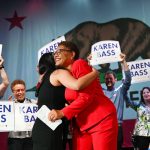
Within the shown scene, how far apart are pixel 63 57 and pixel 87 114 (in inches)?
17.3

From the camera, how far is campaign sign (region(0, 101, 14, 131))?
3.78 meters

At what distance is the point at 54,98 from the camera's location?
2.41 metres

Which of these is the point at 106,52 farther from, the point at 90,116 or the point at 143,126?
the point at 90,116

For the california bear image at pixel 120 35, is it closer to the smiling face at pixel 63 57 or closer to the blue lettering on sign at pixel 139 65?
the blue lettering on sign at pixel 139 65

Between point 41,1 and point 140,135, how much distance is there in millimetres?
3516

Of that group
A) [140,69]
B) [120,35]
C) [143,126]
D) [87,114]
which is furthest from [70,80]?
[120,35]

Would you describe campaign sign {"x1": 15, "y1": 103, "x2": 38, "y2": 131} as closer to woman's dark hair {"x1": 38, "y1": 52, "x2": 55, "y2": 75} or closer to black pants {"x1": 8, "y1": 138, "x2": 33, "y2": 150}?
black pants {"x1": 8, "y1": 138, "x2": 33, "y2": 150}

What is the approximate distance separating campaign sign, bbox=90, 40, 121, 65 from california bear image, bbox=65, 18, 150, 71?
116 centimetres

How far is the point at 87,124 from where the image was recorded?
242 centimetres

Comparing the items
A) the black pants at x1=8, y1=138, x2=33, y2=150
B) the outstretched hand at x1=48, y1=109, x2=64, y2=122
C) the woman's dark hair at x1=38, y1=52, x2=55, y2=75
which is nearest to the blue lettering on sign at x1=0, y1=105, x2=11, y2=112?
the black pants at x1=8, y1=138, x2=33, y2=150

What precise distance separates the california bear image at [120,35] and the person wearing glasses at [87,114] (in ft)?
12.4

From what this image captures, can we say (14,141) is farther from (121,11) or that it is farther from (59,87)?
(121,11)

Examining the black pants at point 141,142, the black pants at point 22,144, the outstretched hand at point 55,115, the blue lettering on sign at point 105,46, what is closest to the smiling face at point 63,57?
the outstretched hand at point 55,115

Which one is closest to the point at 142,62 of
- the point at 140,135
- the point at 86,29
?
the point at 140,135
